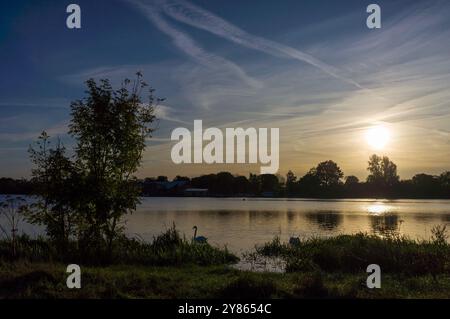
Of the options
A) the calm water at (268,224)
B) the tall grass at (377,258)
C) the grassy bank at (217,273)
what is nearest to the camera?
the grassy bank at (217,273)

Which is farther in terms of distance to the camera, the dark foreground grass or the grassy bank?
the grassy bank

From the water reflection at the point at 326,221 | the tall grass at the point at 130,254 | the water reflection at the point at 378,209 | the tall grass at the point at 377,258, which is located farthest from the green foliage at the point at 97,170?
the water reflection at the point at 378,209

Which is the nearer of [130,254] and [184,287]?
[184,287]

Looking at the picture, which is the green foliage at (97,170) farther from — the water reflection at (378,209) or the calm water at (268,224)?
the water reflection at (378,209)

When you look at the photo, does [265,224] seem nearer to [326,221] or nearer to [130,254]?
[326,221]

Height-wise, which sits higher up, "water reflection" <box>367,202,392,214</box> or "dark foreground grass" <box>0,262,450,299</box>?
"dark foreground grass" <box>0,262,450,299</box>

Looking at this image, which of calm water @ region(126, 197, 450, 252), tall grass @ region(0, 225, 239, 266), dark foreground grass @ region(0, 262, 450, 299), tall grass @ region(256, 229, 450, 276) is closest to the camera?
dark foreground grass @ region(0, 262, 450, 299)

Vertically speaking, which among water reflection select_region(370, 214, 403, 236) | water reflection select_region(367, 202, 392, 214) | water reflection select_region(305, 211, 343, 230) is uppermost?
water reflection select_region(370, 214, 403, 236)

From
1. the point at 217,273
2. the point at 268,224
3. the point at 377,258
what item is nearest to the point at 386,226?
the point at 377,258

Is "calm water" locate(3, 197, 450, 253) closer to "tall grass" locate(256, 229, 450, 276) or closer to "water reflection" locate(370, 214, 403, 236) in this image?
"water reflection" locate(370, 214, 403, 236)

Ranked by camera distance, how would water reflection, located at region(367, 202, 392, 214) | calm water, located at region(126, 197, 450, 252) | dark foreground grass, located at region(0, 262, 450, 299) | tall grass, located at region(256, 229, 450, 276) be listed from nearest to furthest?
dark foreground grass, located at region(0, 262, 450, 299)
tall grass, located at region(256, 229, 450, 276)
calm water, located at region(126, 197, 450, 252)
water reflection, located at region(367, 202, 392, 214)

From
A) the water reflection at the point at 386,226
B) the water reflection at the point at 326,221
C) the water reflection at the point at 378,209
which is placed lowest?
the water reflection at the point at 378,209

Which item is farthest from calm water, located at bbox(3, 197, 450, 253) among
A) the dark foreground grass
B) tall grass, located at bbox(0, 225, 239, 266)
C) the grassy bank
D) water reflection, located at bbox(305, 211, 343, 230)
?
the dark foreground grass
